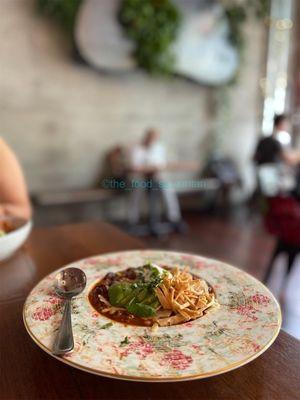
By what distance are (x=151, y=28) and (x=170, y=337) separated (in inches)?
156

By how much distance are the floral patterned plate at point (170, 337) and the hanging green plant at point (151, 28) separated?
12.2 ft

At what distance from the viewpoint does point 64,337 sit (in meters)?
0.61

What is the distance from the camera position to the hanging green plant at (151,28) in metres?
3.88

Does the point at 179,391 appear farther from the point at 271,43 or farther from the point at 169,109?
the point at 271,43

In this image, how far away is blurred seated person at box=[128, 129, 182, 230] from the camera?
150 inches

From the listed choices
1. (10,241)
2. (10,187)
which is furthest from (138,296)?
(10,187)

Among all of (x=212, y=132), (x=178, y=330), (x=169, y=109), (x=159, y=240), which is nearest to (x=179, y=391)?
(x=178, y=330)

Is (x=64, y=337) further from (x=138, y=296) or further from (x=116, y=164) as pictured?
(x=116, y=164)

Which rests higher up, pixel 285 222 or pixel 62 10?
pixel 62 10

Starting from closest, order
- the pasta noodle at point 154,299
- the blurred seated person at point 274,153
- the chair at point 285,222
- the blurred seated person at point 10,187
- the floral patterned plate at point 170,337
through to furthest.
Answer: the floral patterned plate at point 170,337, the pasta noodle at point 154,299, the blurred seated person at point 10,187, the chair at point 285,222, the blurred seated person at point 274,153

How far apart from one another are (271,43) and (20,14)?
3.36 meters

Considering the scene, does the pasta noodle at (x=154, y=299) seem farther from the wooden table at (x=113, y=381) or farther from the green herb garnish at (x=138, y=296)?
the wooden table at (x=113, y=381)

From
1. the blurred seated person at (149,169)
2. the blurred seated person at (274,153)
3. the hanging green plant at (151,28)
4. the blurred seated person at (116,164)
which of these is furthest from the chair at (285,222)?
the hanging green plant at (151,28)

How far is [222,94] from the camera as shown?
4.84m
